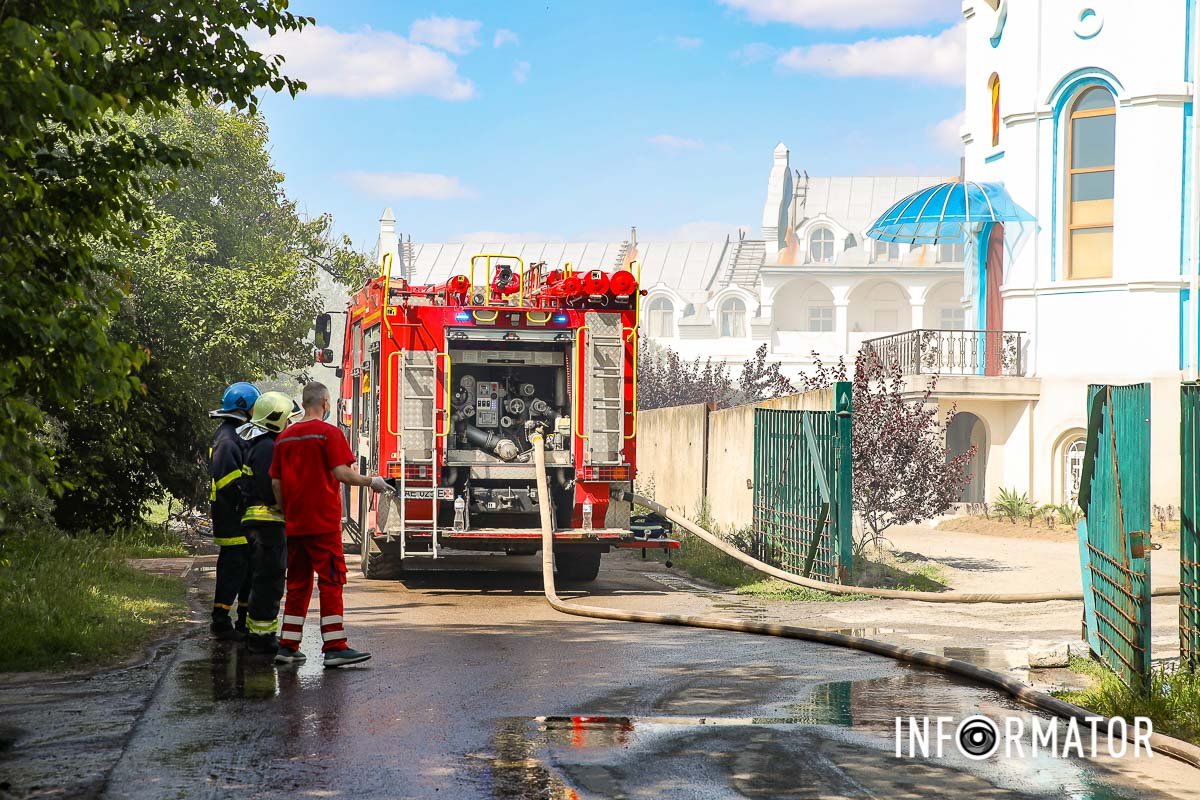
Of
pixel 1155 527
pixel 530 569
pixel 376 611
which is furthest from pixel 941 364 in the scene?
pixel 376 611

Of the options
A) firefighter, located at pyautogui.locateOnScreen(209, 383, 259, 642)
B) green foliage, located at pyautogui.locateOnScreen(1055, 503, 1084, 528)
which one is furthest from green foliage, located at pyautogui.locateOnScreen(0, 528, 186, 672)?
green foliage, located at pyautogui.locateOnScreen(1055, 503, 1084, 528)

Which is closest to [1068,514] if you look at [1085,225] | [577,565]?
[1085,225]

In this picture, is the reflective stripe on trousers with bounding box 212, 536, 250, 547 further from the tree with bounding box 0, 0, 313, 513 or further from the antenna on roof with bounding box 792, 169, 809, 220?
the antenna on roof with bounding box 792, 169, 809, 220

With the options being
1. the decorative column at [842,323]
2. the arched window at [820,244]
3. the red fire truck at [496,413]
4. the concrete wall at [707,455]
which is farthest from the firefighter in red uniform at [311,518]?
the arched window at [820,244]

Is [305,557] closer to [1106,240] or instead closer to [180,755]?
[180,755]

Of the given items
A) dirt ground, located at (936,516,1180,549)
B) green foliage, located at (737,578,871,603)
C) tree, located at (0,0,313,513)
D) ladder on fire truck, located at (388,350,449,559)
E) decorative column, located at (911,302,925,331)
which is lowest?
dirt ground, located at (936,516,1180,549)

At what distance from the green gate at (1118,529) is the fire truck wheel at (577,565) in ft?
20.1

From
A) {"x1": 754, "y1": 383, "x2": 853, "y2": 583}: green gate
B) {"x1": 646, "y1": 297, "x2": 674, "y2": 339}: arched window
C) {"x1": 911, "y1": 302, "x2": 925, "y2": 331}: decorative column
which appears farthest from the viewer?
{"x1": 646, "y1": 297, "x2": 674, "y2": 339}: arched window

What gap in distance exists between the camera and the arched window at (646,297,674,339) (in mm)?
85125

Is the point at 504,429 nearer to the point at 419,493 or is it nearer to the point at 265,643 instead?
the point at 419,493

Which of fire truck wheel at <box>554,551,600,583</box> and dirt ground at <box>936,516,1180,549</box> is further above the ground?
fire truck wheel at <box>554,551,600,583</box>

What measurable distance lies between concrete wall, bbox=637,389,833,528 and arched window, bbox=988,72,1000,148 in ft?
28.7

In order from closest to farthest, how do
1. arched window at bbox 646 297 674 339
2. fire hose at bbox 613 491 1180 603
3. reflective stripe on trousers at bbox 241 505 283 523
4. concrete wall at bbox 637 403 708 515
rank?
reflective stripe on trousers at bbox 241 505 283 523 → fire hose at bbox 613 491 1180 603 → concrete wall at bbox 637 403 708 515 → arched window at bbox 646 297 674 339

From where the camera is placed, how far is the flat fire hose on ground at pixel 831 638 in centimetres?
730
